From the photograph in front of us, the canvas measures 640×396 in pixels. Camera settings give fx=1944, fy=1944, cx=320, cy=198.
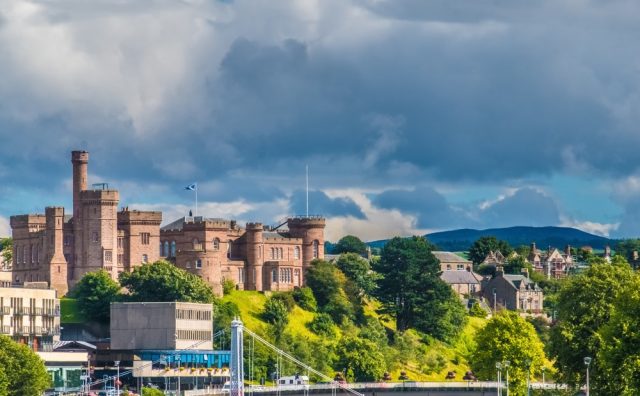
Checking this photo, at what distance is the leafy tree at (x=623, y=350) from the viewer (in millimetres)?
138000

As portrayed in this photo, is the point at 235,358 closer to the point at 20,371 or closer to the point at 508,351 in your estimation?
the point at 20,371

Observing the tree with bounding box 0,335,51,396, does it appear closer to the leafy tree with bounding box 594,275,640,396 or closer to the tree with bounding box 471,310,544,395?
the tree with bounding box 471,310,544,395

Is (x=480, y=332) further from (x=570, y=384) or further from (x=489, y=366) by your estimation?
(x=570, y=384)

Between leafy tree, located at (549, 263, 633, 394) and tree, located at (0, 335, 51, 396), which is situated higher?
leafy tree, located at (549, 263, 633, 394)

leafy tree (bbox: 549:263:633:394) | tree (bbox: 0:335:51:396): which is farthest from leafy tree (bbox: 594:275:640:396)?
tree (bbox: 0:335:51:396)

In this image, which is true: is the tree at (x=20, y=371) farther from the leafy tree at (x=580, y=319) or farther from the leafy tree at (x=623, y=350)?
the leafy tree at (x=623, y=350)

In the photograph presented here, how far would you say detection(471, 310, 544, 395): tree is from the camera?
19300cm

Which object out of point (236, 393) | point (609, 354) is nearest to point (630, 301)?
point (609, 354)

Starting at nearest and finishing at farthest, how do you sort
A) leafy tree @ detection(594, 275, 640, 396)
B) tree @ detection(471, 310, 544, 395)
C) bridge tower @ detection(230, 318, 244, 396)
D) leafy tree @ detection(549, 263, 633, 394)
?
leafy tree @ detection(594, 275, 640, 396)
leafy tree @ detection(549, 263, 633, 394)
bridge tower @ detection(230, 318, 244, 396)
tree @ detection(471, 310, 544, 395)

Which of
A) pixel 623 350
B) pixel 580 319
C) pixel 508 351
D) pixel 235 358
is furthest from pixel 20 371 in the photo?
pixel 623 350

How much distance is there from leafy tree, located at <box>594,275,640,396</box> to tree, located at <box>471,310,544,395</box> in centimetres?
4766

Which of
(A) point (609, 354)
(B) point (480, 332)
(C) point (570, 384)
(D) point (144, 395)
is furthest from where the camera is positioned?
(B) point (480, 332)

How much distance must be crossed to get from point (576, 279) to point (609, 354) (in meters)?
38.3

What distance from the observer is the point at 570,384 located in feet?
558
